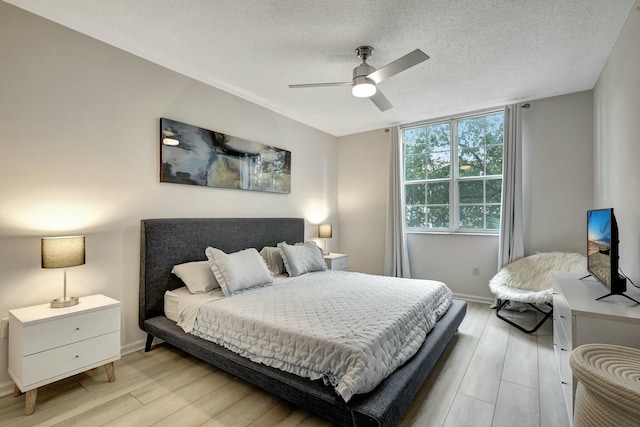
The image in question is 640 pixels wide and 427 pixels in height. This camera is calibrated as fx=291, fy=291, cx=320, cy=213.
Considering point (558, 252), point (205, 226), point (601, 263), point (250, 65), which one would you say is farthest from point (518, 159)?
point (205, 226)

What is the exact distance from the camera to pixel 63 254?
198 centimetres

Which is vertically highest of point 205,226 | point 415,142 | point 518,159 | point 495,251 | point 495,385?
point 415,142

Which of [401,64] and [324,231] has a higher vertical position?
[401,64]

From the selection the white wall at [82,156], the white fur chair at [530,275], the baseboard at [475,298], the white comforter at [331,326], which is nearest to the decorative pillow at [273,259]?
the white comforter at [331,326]

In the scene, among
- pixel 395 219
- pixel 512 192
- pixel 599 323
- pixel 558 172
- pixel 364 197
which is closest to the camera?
pixel 599 323

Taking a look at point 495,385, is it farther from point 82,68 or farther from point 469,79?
point 82,68

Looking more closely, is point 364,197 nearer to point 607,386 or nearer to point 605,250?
point 605,250

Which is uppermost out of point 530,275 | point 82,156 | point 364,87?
point 364,87

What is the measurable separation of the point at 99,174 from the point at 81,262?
2.61 ft

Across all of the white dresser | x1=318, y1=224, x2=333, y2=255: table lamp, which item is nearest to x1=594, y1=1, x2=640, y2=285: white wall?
the white dresser

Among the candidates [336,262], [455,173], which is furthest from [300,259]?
[455,173]

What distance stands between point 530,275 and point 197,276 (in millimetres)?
3735

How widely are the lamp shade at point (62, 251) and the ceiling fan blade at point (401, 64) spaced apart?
256cm

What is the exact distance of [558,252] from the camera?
11.5 feet
